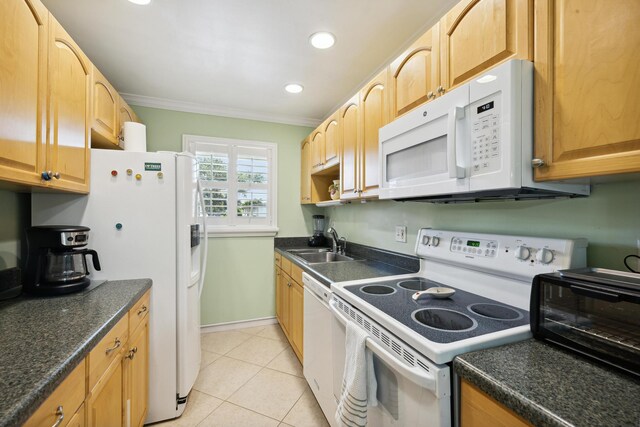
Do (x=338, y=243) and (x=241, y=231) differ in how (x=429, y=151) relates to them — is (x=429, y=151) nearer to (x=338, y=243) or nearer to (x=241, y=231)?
(x=338, y=243)

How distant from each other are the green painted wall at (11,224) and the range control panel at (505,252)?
224cm

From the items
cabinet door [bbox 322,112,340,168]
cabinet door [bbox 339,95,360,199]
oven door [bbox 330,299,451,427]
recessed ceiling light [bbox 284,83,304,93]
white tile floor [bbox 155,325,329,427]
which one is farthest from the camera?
recessed ceiling light [bbox 284,83,304,93]

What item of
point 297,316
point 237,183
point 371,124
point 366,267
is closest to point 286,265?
point 297,316

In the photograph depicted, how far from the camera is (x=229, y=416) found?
5.61ft

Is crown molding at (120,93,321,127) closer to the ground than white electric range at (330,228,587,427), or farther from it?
farther from it

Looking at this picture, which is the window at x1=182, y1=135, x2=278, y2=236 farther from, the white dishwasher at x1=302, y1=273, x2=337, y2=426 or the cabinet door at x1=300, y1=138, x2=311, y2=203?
the white dishwasher at x1=302, y1=273, x2=337, y2=426

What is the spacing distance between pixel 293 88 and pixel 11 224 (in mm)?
2135

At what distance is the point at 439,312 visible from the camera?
1.10m

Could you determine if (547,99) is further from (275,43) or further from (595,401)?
(275,43)

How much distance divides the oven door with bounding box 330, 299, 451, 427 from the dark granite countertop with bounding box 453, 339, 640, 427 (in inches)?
3.0

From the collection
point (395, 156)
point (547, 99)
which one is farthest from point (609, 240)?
point (395, 156)

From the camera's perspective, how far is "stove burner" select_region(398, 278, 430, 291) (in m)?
1.47

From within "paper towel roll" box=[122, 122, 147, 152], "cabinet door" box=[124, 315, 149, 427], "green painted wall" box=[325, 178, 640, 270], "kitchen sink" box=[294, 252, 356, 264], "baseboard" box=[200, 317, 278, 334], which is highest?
"paper towel roll" box=[122, 122, 147, 152]

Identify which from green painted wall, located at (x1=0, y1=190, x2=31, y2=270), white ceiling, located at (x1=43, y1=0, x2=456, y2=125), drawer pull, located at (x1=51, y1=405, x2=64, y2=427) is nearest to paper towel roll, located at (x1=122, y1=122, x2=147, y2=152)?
white ceiling, located at (x1=43, y1=0, x2=456, y2=125)
